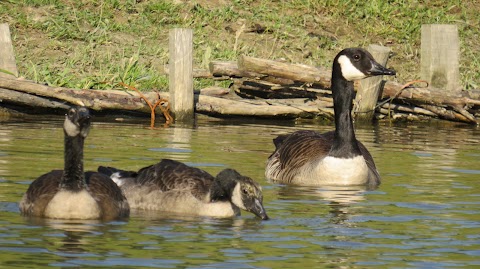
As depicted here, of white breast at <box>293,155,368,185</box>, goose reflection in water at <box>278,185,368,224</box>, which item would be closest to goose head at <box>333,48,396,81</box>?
white breast at <box>293,155,368,185</box>

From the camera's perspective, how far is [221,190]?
11828 mm

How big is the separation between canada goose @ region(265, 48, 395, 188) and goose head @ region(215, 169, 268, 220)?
2.89 m

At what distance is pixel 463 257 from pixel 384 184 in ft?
15.4

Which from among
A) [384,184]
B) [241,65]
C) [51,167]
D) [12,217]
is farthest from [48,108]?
[12,217]

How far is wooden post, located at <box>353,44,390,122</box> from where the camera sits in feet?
68.2

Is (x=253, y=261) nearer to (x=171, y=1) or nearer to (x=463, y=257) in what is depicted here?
(x=463, y=257)

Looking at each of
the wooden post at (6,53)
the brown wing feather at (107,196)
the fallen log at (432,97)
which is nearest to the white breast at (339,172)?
the brown wing feather at (107,196)

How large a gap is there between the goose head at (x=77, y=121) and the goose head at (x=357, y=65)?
5047 mm

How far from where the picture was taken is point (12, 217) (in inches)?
440

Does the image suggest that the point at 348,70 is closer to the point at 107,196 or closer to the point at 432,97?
the point at 107,196

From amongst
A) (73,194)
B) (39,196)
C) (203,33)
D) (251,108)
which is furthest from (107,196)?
(203,33)

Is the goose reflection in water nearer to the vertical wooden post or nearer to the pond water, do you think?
the pond water

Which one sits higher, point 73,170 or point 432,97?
point 432,97

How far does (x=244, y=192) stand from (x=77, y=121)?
178cm
